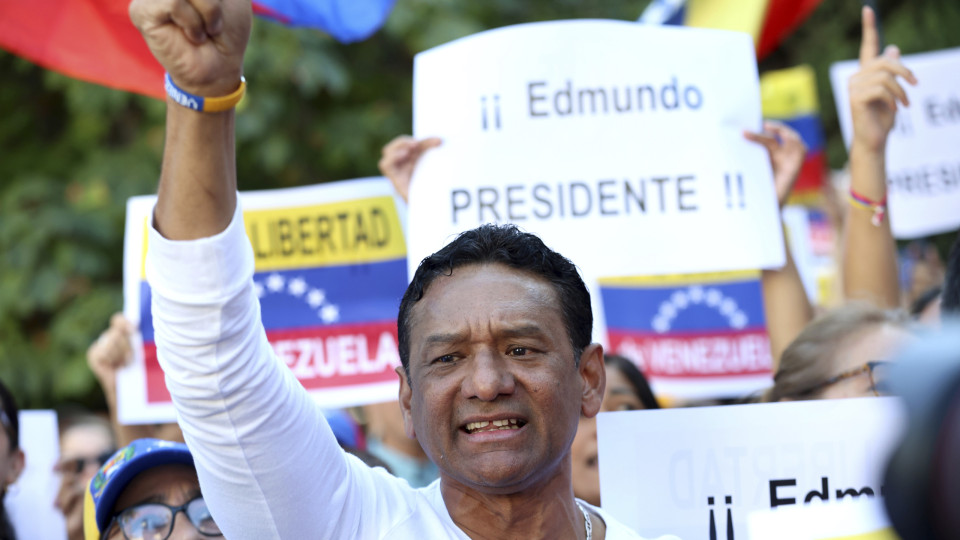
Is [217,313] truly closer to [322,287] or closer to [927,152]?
[322,287]

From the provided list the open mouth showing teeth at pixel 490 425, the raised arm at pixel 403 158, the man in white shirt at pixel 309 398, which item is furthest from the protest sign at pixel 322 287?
the open mouth showing teeth at pixel 490 425

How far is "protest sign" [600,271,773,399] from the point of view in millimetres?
4312

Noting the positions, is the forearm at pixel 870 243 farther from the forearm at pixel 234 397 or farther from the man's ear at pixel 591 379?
the forearm at pixel 234 397

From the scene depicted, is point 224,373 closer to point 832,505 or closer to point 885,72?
point 832,505

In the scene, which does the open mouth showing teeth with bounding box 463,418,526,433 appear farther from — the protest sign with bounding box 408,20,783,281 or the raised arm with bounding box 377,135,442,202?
the raised arm with bounding box 377,135,442,202

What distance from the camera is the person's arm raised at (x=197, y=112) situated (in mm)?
1338

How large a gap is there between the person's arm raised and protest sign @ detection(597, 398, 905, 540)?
3.91ft

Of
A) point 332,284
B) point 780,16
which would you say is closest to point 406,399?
point 332,284

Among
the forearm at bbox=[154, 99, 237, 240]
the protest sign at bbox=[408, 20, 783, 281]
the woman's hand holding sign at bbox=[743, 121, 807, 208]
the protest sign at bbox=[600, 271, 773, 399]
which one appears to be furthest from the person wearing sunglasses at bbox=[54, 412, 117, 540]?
the woman's hand holding sign at bbox=[743, 121, 807, 208]

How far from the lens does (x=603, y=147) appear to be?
10.5 feet

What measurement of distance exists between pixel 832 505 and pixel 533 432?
2.52 feet

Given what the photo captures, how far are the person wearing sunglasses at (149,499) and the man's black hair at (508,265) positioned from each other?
668 millimetres

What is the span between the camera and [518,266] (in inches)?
74.9

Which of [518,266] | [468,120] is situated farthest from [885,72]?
[518,266]
